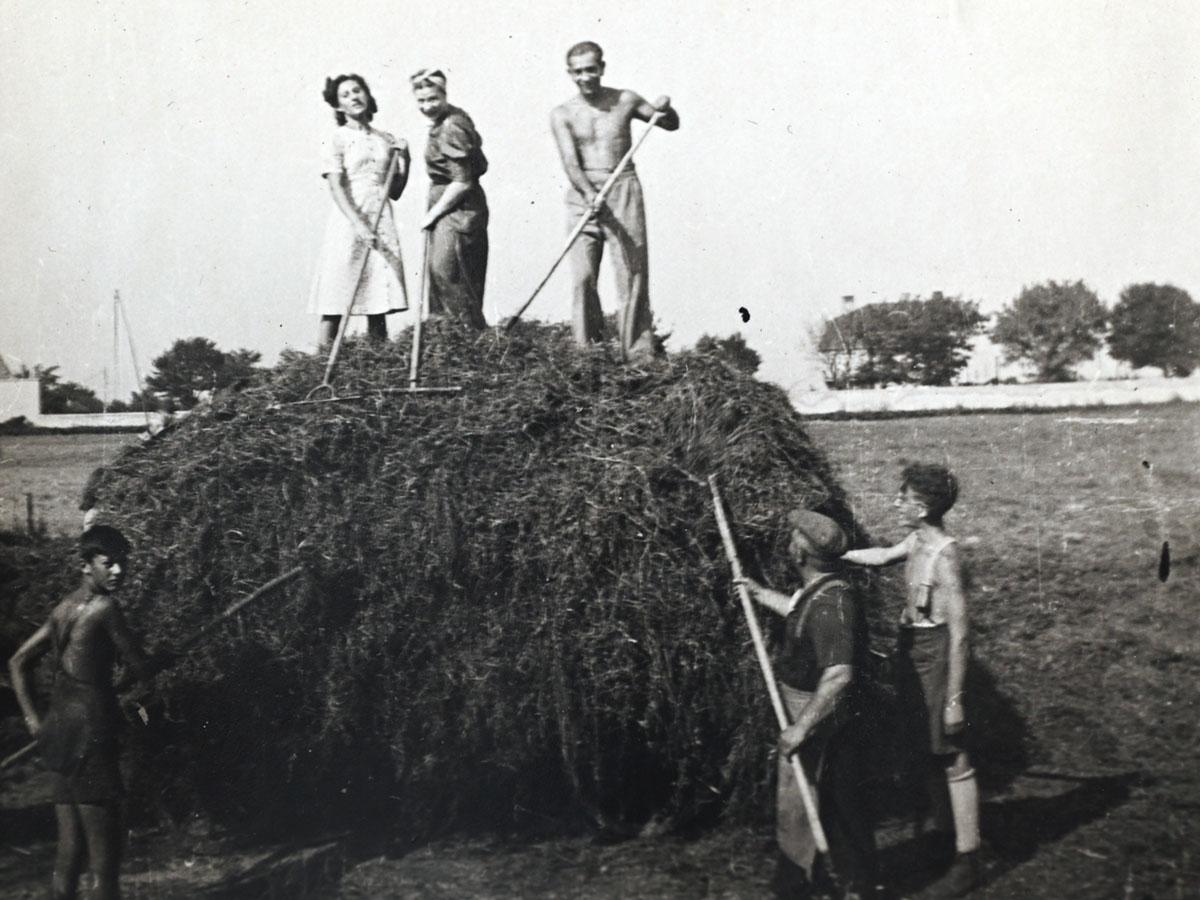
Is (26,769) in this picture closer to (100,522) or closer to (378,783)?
(100,522)

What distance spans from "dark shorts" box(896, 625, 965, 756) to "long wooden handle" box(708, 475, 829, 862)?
24.7 inches

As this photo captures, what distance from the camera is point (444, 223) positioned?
6.81 metres

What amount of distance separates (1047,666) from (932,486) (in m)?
3.85

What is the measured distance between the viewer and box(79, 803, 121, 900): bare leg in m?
4.26

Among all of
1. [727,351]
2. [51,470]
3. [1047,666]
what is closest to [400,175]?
[727,351]

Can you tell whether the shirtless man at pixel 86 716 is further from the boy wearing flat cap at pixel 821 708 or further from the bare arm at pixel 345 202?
the bare arm at pixel 345 202

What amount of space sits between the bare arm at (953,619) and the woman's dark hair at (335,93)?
4.51m

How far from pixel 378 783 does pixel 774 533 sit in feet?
7.41

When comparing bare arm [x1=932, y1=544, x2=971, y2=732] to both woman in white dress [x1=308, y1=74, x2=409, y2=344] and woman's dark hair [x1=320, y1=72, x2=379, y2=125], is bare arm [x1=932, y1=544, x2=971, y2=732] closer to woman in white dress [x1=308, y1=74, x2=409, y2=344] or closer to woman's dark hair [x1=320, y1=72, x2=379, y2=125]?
woman in white dress [x1=308, y1=74, x2=409, y2=344]

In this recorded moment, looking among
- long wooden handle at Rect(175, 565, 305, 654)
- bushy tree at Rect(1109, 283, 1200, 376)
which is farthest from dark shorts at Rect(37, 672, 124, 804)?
bushy tree at Rect(1109, 283, 1200, 376)

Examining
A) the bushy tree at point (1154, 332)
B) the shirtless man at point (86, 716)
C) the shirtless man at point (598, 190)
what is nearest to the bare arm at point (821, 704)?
the shirtless man at point (86, 716)

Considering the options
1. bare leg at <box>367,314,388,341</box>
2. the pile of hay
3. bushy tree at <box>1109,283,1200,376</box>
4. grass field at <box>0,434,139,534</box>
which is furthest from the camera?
bushy tree at <box>1109,283,1200,376</box>

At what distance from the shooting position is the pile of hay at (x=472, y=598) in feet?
15.6

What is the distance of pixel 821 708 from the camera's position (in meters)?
4.14
